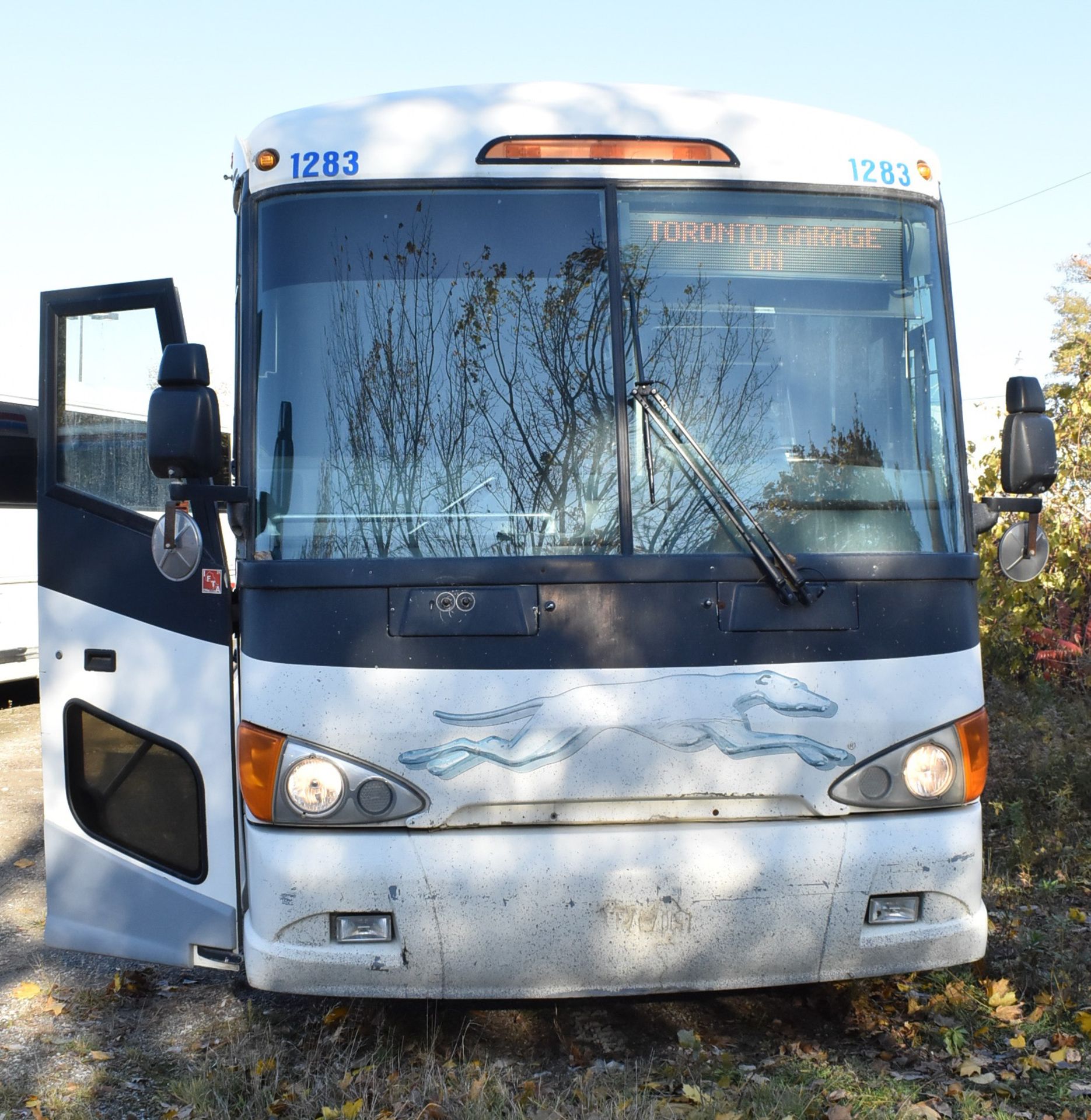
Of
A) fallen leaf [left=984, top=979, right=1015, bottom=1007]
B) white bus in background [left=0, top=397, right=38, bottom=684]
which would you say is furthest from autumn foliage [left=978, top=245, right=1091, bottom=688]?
white bus in background [left=0, top=397, right=38, bottom=684]

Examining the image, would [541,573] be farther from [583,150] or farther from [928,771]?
[583,150]

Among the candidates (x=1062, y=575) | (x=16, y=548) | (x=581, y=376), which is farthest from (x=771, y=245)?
(x=16, y=548)

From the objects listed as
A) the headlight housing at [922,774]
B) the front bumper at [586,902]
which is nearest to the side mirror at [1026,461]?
the headlight housing at [922,774]

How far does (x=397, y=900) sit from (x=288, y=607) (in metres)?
0.91

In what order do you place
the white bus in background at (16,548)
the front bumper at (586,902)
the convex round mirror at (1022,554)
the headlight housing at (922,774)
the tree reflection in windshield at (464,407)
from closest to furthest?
1. the front bumper at (586,902)
2. the headlight housing at (922,774)
3. the tree reflection in windshield at (464,407)
4. the convex round mirror at (1022,554)
5. the white bus in background at (16,548)

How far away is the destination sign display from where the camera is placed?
4.21 metres

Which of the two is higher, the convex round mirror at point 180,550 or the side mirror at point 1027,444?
the side mirror at point 1027,444

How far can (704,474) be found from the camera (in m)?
4.00

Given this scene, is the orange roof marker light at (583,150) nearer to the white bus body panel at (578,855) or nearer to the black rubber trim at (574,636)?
the black rubber trim at (574,636)

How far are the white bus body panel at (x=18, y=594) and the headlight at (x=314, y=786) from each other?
9265mm

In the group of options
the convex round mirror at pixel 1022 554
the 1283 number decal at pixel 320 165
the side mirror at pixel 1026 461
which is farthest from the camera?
the convex round mirror at pixel 1022 554

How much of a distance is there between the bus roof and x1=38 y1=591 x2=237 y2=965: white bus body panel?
1551mm

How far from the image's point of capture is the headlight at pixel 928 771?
3.88 m

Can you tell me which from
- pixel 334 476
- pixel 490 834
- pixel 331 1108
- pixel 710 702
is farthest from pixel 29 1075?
pixel 710 702
